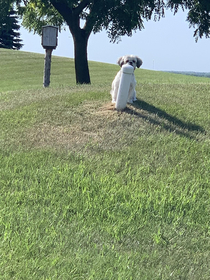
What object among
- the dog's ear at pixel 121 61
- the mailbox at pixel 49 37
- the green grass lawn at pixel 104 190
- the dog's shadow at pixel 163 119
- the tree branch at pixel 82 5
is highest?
the tree branch at pixel 82 5

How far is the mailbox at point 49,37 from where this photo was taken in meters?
14.3

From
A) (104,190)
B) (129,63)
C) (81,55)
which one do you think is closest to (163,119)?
(129,63)

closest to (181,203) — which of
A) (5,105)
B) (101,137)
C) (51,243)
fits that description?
(51,243)

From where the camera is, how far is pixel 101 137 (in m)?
7.16

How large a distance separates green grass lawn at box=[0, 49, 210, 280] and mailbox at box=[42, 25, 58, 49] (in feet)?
18.0

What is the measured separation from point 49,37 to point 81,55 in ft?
9.08

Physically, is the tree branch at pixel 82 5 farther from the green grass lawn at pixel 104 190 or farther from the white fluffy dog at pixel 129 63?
the white fluffy dog at pixel 129 63

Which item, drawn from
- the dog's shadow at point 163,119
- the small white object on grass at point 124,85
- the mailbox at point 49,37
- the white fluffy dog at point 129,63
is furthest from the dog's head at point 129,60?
the mailbox at point 49,37

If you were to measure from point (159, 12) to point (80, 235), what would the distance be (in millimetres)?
15480

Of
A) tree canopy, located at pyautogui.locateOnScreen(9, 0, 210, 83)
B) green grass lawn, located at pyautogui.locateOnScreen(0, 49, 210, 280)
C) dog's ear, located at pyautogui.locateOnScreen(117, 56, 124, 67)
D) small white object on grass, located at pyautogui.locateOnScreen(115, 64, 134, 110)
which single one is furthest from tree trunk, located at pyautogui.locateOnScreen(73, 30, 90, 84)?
small white object on grass, located at pyautogui.locateOnScreen(115, 64, 134, 110)

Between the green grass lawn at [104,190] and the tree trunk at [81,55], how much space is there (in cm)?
778

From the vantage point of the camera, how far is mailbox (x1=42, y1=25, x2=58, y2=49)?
14.3 metres

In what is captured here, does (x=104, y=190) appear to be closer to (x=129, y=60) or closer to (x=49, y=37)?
(x=129, y=60)

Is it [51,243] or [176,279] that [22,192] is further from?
[176,279]
